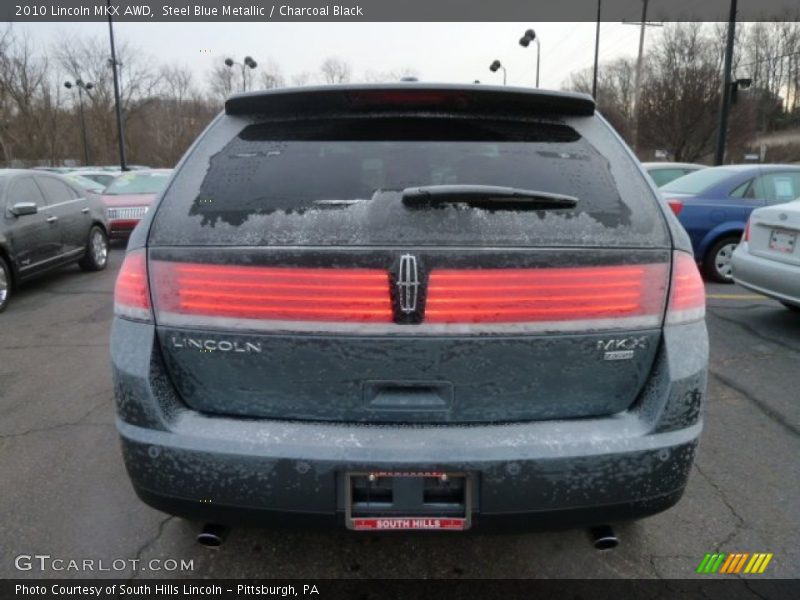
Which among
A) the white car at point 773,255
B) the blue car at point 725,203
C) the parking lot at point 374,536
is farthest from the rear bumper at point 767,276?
the blue car at point 725,203

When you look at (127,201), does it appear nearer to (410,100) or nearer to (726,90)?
(410,100)

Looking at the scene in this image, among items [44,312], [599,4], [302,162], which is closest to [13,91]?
[599,4]

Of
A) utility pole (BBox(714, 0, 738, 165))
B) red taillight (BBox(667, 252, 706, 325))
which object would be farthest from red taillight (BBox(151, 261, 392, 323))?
utility pole (BBox(714, 0, 738, 165))

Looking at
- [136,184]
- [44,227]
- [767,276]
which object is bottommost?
[767,276]

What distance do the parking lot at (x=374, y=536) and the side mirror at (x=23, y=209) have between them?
3.21m

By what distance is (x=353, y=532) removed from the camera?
1759mm

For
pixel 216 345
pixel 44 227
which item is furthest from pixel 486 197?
pixel 44 227

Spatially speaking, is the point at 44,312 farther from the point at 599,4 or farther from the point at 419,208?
the point at 599,4

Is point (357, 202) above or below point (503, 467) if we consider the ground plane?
above

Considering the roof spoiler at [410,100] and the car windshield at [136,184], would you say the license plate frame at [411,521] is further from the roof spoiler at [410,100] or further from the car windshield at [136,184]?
the car windshield at [136,184]

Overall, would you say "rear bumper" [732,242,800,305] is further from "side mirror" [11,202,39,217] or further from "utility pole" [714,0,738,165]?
"utility pole" [714,0,738,165]

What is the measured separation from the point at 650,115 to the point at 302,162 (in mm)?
49321

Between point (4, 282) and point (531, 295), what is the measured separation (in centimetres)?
676

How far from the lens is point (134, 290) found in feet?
6.01
